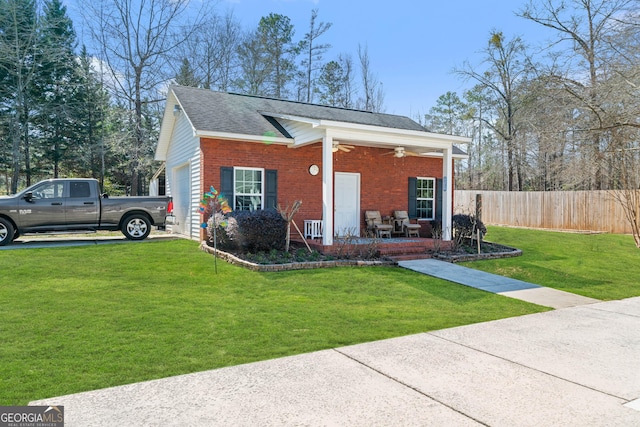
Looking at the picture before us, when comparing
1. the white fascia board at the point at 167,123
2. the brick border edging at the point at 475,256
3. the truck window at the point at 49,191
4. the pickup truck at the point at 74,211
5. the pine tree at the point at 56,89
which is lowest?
the brick border edging at the point at 475,256

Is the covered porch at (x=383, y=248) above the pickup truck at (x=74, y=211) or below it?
below

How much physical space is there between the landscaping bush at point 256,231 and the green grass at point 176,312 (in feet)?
2.92

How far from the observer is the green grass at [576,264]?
8.50 m

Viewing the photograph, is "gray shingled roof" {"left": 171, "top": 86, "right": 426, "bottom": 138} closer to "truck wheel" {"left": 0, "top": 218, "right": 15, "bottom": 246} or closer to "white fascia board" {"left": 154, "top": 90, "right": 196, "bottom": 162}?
"white fascia board" {"left": 154, "top": 90, "right": 196, "bottom": 162}

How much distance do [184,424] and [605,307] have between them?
21.8ft

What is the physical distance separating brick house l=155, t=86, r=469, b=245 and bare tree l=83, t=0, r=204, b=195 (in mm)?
7493

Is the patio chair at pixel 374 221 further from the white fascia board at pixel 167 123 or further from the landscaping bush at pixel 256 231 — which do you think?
the white fascia board at pixel 167 123

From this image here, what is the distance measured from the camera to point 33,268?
7902mm

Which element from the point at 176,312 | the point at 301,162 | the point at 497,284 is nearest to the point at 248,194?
the point at 301,162

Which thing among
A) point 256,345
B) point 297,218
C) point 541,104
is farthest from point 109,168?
point 256,345

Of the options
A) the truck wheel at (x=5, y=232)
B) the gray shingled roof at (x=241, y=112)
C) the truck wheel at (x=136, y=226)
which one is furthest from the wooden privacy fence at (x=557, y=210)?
the truck wheel at (x=5, y=232)

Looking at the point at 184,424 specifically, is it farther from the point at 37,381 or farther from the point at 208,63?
the point at 208,63

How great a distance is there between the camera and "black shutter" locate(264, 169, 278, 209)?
12102 mm

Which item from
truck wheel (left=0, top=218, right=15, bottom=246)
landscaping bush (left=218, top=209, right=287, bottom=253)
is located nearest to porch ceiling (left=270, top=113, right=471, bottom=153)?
landscaping bush (left=218, top=209, right=287, bottom=253)
